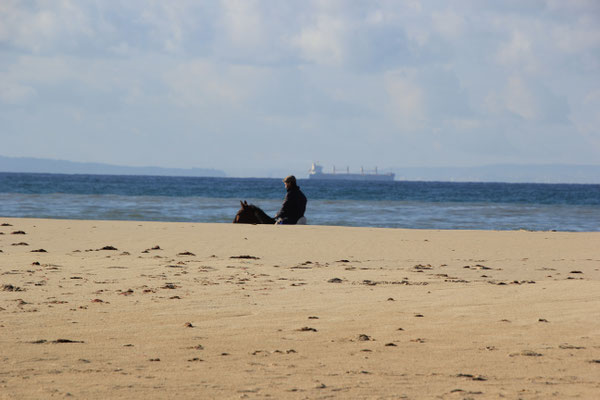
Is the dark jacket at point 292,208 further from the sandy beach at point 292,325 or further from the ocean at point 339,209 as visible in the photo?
the ocean at point 339,209

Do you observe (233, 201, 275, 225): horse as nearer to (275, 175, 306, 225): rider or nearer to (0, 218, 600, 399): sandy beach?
(275, 175, 306, 225): rider

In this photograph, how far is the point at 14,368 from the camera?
444 cm

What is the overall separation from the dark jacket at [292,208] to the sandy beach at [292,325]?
6090 millimetres

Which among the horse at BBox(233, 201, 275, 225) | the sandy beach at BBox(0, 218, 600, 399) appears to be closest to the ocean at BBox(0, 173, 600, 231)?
the horse at BBox(233, 201, 275, 225)

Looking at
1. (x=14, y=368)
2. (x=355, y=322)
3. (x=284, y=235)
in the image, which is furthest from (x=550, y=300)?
(x=284, y=235)

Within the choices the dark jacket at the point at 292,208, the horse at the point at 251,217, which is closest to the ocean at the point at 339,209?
the horse at the point at 251,217

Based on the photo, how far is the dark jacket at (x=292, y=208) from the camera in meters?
17.7

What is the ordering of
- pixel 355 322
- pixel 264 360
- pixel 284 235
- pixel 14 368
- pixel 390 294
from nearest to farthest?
pixel 14 368 → pixel 264 360 → pixel 355 322 → pixel 390 294 → pixel 284 235

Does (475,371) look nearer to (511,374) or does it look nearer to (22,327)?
(511,374)

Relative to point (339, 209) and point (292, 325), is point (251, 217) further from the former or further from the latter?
point (339, 209)

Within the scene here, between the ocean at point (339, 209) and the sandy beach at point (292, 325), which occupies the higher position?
the sandy beach at point (292, 325)

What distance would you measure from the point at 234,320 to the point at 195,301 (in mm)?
953

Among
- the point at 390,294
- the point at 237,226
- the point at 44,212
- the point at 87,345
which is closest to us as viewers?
the point at 87,345

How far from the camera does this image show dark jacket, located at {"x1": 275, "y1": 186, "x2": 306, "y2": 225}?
698 inches
